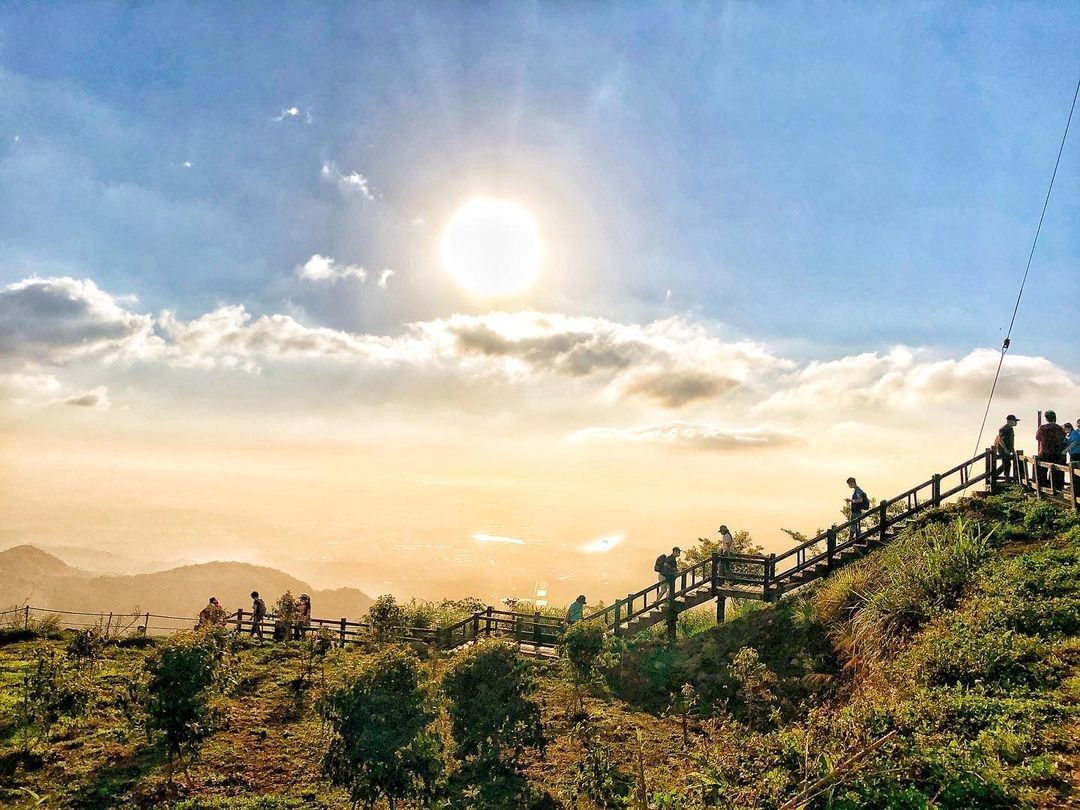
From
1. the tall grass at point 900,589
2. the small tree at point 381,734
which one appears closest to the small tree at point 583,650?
the small tree at point 381,734

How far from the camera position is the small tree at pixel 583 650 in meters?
14.8

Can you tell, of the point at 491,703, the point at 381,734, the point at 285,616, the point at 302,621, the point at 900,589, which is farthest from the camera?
the point at 302,621

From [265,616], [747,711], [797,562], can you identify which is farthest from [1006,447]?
[265,616]

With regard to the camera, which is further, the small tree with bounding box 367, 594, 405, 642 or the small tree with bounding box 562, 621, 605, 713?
the small tree with bounding box 367, 594, 405, 642

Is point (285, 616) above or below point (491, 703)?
above

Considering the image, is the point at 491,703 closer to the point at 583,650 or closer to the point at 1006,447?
the point at 583,650

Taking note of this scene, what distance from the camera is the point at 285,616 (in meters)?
22.7

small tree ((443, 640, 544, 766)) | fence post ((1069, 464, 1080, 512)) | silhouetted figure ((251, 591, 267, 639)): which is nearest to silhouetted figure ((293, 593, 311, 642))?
silhouetted figure ((251, 591, 267, 639))

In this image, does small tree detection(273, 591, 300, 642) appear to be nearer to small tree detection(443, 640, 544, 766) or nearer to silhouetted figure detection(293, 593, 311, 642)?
silhouetted figure detection(293, 593, 311, 642)

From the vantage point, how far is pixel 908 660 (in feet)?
36.3

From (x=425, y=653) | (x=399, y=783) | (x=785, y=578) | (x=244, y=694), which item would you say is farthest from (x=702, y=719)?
(x=244, y=694)

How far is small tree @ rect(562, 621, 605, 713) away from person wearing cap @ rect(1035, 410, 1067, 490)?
44.6ft

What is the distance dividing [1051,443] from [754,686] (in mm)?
11799

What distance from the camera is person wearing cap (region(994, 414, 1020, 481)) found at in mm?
18984
